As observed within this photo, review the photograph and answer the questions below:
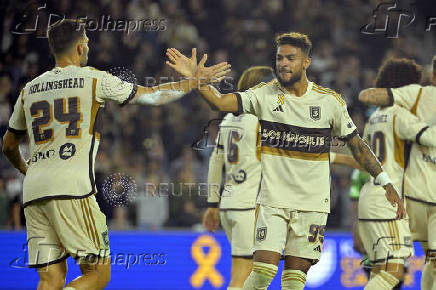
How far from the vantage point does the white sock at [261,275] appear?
651 cm

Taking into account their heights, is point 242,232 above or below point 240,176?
below

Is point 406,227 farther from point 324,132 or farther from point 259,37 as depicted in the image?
point 259,37

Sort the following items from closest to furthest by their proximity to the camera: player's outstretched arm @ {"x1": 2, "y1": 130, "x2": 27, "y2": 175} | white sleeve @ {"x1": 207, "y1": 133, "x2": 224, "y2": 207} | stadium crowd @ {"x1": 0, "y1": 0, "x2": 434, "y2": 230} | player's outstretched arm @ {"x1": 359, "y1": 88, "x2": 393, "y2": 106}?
1. player's outstretched arm @ {"x1": 2, "y1": 130, "x2": 27, "y2": 175}
2. player's outstretched arm @ {"x1": 359, "y1": 88, "x2": 393, "y2": 106}
3. white sleeve @ {"x1": 207, "y1": 133, "x2": 224, "y2": 207}
4. stadium crowd @ {"x1": 0, "y1": 0, "x2": 434, "y2": 230}

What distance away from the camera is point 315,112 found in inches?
269

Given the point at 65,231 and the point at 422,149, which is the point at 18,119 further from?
the point at 422,149

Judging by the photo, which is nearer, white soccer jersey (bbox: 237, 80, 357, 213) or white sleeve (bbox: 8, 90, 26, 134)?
white sleeve (bbox: 8, 90, 26, 134)

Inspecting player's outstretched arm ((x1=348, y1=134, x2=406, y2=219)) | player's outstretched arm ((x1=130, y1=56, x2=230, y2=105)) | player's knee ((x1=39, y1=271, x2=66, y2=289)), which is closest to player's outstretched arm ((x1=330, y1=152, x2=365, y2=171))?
player's outstretched arm ((x1=348, y1=134, x2=406, y2=219))

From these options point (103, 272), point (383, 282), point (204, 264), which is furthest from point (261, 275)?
point (204, 264)

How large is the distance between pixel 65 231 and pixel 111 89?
46.5 inches

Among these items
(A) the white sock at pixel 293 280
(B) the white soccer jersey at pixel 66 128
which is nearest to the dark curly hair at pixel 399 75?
(A) the white sock at pixel 293 280

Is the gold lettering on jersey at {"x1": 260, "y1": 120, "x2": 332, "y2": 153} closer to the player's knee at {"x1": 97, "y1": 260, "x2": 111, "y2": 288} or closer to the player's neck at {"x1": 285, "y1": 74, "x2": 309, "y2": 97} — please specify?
the player's neck at {"x1": 285, "y1": 74, "x2": 309, "y2": 97}

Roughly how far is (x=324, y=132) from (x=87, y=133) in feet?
6.75

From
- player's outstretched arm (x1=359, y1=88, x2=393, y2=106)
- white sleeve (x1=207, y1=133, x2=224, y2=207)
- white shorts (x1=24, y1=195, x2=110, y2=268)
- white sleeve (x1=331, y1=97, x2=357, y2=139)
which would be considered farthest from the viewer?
white sleeve (x1=207, y1=133, x2=224, y2=207)

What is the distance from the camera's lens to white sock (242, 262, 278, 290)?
21.4 feet
